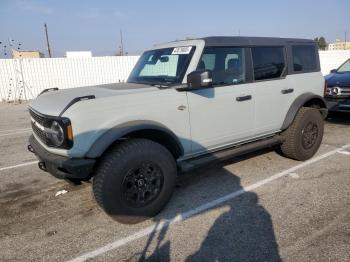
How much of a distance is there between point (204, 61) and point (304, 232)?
7.49 ft

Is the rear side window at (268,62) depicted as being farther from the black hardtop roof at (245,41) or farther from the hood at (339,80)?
the hood at (339,80)

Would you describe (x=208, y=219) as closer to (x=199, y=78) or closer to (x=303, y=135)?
(x=199, y=78)

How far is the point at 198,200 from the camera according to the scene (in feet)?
13.1

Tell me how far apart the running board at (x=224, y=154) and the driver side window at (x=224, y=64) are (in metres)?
0.93

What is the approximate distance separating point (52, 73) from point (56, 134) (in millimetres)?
16369

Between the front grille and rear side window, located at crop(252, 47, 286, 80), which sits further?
rear side window, located at crop(252, 47, 286, 80)

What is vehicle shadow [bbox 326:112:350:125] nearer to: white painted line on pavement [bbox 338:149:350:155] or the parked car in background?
the parked car in background

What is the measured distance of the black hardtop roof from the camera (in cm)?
407

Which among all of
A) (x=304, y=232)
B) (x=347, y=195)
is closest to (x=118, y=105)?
(x=304, y=232)

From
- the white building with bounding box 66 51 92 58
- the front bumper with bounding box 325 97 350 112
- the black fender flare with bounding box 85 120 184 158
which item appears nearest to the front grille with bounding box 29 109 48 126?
the black fender flare with bounding box 85 120 184 158

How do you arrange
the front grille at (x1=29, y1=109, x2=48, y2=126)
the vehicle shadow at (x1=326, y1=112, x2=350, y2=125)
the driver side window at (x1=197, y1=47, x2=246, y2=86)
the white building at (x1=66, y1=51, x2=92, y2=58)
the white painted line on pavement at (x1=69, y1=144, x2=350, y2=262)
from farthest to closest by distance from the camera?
the white building at (x1=66, y1=51, x2=92, y2=58)
the vehicle shadow at (x1=326, y1=112, x2=350, y2=125)
the driver side window at (x1=197, y1=47, x2=246, y2=86)
the front grille at (x1=29, y1=109, x2=48, y2=126)
the white painted line on pavement at (x1=69, y1=144, x2=350, y2=262)

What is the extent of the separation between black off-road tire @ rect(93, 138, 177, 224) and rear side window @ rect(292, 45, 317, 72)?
2.89 meters

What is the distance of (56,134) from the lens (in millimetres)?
3162

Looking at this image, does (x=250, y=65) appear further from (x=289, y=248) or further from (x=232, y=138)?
(x=289, y=248)
